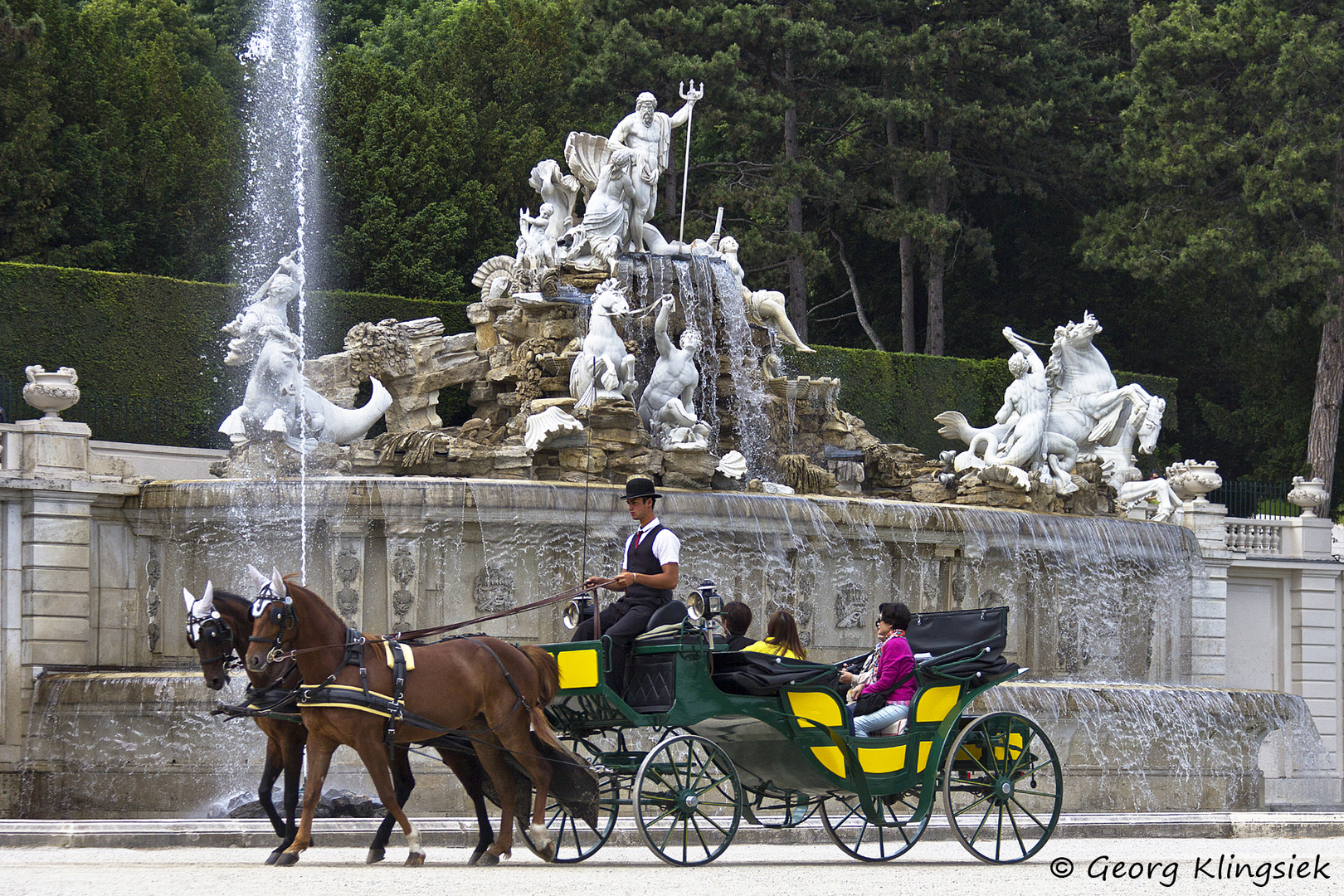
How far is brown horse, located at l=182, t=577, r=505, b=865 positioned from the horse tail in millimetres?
525

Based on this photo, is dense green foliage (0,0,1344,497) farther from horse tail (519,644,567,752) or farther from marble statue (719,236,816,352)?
horse tail (519,644,567,752)

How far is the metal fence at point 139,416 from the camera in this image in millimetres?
23328

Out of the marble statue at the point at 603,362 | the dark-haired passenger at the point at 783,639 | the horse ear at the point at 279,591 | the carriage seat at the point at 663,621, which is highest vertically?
the marble statue at the point at 603,362

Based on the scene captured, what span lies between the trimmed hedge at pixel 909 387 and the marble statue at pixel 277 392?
35.3 feet

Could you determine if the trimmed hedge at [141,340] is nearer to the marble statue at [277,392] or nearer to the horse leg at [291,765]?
the marble statue at [277,392]

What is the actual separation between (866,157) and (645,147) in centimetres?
1472

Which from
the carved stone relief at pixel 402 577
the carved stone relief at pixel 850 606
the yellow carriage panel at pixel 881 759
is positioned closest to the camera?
the yellow carriage panel at pixel 881 759

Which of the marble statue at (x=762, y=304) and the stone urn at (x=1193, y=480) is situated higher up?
the marble statue at (x=762, y=304)

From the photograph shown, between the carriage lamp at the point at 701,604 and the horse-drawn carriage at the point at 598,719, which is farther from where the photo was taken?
the carriage lamp at the point at 701,604

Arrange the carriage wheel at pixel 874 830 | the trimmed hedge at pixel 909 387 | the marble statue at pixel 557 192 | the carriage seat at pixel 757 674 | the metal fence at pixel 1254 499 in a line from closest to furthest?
1. the carriage seat at pixel 757 674
2. the carriage wheel at pixel 874 830
3. the marble statue at pixel 557 192
4. the trimmed hedge at pixel 909 387
5. the metal fence at pixel 1254 499

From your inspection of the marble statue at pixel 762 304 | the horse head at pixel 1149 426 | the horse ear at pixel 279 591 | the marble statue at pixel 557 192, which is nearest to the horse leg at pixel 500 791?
the horse ear at pixel 279 591

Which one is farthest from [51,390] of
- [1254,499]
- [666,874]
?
[1254,499]

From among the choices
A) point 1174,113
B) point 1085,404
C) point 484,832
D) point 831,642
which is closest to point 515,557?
point 831,642

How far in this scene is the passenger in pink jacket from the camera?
10133 millimetres
